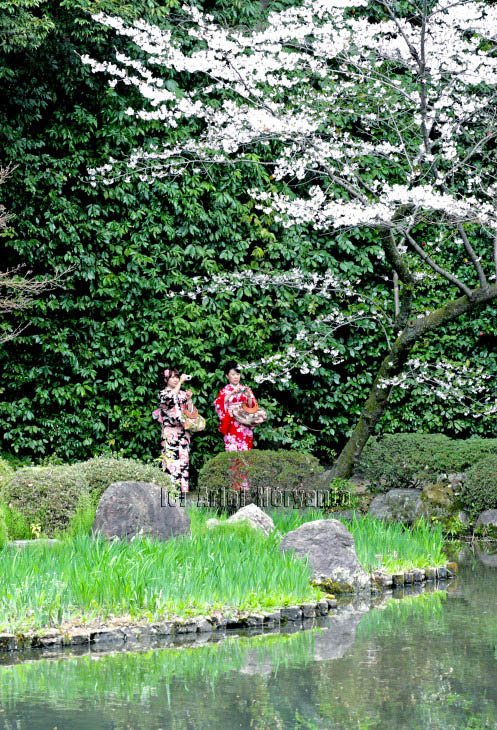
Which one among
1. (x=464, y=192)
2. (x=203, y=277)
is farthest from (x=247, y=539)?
(x=464, y=192)

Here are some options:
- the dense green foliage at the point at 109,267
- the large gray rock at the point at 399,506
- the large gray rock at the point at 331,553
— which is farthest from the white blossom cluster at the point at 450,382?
the large gray rock at the point at 331,553

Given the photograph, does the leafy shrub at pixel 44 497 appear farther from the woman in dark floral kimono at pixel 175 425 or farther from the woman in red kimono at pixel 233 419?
the woman in red kimono at pixel 233 419

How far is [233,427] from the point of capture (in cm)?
990

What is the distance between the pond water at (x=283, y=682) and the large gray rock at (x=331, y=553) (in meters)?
0.96

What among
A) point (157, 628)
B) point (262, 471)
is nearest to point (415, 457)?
point (262, 471)

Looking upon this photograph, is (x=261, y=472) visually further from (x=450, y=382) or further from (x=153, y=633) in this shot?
(x=153, y=633)

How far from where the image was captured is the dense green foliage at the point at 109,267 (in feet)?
33.6

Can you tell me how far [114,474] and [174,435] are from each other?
91.9 inches

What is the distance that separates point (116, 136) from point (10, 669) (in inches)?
289

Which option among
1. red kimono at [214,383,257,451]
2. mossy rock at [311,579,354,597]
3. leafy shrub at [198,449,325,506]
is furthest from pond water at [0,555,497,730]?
red kimono at [214,383,257,451]

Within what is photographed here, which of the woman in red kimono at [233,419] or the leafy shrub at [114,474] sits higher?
the woman in red kimono at [233,419]

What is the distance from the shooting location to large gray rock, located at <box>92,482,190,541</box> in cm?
654

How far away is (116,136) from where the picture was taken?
10.4 metres

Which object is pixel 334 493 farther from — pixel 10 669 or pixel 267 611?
pixel 10 669
